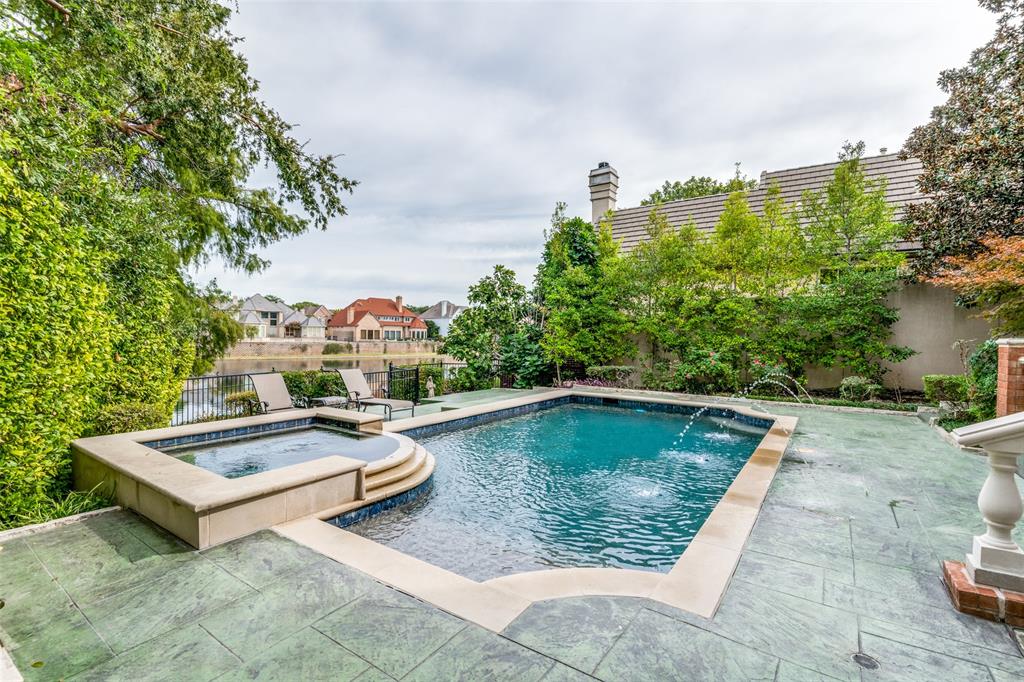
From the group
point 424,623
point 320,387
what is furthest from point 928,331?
point 320,387

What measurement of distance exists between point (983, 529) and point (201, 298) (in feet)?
38.2

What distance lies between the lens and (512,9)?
7.57 metres

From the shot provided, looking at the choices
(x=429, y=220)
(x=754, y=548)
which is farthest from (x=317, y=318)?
(x=754, y=548)

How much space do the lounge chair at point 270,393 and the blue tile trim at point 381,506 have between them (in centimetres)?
372

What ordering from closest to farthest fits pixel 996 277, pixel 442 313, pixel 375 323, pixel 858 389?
pixel 996 277
pixel 858 389
pixel 375 323
pixel 442 313

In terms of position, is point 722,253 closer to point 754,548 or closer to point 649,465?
point 649,465

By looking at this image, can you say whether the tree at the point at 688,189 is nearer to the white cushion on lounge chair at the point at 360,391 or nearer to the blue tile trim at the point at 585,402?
the blue tile trim at the point at 585,402

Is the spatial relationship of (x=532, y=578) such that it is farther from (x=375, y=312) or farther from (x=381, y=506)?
(x=375, y=312)

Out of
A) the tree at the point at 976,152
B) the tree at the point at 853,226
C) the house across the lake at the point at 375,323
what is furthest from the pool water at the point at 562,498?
the house across the lake at the point at 375,323

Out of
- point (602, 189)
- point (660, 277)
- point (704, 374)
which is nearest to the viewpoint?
point (704, 374)

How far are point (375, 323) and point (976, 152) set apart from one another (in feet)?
169

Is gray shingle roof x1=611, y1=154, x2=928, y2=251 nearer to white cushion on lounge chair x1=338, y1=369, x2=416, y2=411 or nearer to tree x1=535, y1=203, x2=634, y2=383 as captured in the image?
tree x1=535, y1=203, x2=634, y2=383

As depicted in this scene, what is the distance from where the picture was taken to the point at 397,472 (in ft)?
15.8

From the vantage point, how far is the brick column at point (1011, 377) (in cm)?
577
